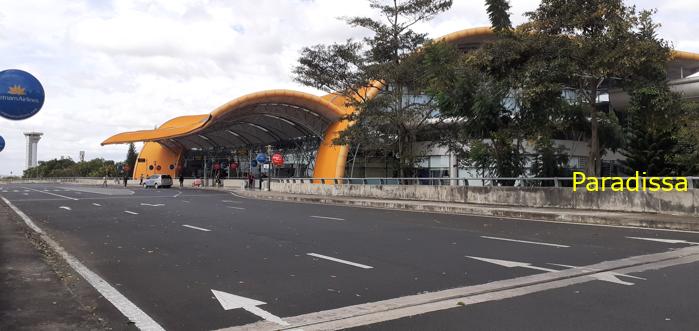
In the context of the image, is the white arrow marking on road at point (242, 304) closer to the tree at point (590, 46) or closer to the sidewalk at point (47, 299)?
the sidewalk at point (47, 299)

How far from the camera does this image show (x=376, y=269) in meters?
8.06

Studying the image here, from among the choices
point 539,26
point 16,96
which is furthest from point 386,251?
point 539,26

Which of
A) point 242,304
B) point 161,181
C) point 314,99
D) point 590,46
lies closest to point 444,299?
point 242,304

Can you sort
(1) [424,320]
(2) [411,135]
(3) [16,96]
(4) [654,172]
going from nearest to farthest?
(1) [424,320] → (3) [16,96] → (2) [411,135] → (4) [654,172]

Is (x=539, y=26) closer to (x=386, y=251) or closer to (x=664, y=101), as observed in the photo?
(x=664, y=101)

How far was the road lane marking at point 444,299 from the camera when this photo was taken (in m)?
5.29

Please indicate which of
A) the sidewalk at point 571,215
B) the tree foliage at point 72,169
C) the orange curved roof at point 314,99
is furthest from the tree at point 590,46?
the tree foliage at point 72,169

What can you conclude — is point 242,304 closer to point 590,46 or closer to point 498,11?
point 590,46

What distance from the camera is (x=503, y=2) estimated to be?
41.7 m

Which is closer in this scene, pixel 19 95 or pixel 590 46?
pixel 19 95

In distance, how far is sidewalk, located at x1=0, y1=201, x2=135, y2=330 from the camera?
17.3ft

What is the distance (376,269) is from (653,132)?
23530 millimetres

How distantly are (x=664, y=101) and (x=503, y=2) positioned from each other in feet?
83.1

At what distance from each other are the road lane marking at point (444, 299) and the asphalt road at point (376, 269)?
0.45 ft
